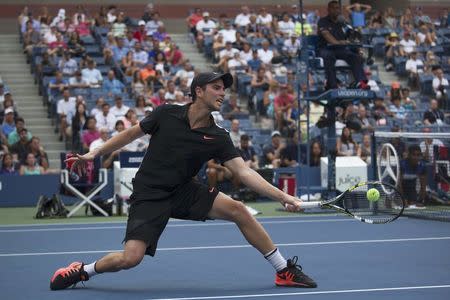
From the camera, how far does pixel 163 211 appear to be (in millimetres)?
8102

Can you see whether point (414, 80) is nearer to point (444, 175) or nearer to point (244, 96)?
point (244, 96)

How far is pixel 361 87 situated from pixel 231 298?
962cm

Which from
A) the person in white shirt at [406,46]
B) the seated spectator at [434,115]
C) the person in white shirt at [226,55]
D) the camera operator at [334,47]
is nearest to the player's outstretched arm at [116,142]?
the camera operator at [334,47]

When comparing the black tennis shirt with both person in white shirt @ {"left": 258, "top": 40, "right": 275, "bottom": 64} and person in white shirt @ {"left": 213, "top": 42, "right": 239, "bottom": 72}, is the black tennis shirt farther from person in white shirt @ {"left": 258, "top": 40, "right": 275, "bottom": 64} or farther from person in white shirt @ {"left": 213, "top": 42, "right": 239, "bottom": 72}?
person in white shirt @ {"left": 258, "top": 40, "right": 275, "bottom": 64}

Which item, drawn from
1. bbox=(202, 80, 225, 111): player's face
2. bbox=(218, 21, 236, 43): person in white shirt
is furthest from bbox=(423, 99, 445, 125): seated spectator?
bbox=(202, 80, 225, 111): player's face

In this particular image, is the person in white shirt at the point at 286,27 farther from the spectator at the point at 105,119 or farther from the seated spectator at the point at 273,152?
the spectator at the point at 105,119

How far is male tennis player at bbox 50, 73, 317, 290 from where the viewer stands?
807cm

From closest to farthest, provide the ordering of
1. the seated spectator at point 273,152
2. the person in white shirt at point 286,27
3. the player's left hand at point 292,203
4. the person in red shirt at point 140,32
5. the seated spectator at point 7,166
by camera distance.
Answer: the player's left hand at point 292,203, the seated spectator at point 7,166, the seated spectator at point 273,152, the person in red shirt at point 140,32, the person in white shirt at point 286,27

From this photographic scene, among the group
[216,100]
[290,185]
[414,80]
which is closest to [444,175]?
[290,185]

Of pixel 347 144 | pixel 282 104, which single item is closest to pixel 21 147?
pixel 282 104

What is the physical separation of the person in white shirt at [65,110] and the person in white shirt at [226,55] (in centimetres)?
457

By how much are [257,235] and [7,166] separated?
1122 cm

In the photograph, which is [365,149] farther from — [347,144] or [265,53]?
[265,53]

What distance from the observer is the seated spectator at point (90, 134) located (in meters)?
19.3
